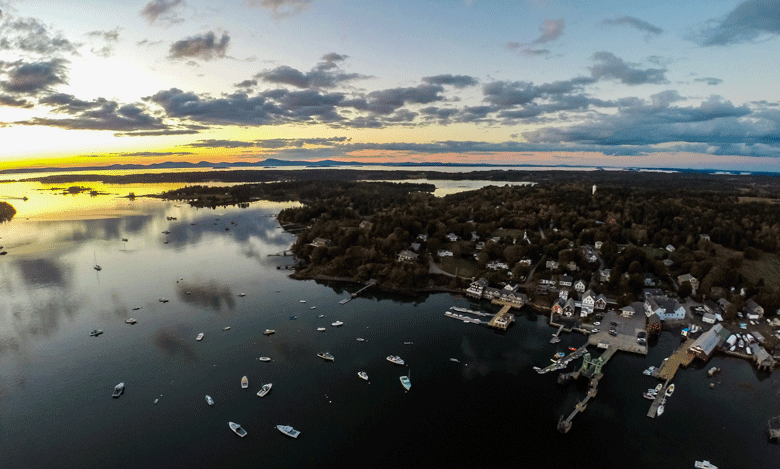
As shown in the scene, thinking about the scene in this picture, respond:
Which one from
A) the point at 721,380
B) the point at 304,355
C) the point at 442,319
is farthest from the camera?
the point at 442,319

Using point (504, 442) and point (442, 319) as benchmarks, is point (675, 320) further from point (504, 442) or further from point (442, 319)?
point (504, 442)

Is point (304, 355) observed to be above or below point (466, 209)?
below

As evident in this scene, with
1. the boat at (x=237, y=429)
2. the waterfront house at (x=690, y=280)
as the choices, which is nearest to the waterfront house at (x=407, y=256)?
the waterfront house at (x=690, y=280)

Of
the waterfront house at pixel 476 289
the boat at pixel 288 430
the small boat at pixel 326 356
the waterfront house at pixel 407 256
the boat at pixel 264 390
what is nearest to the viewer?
the boat at pixel 288 430

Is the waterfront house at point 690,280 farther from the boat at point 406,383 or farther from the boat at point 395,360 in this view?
the boat at point 406,383

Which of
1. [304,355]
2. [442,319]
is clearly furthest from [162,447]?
[442,319]
